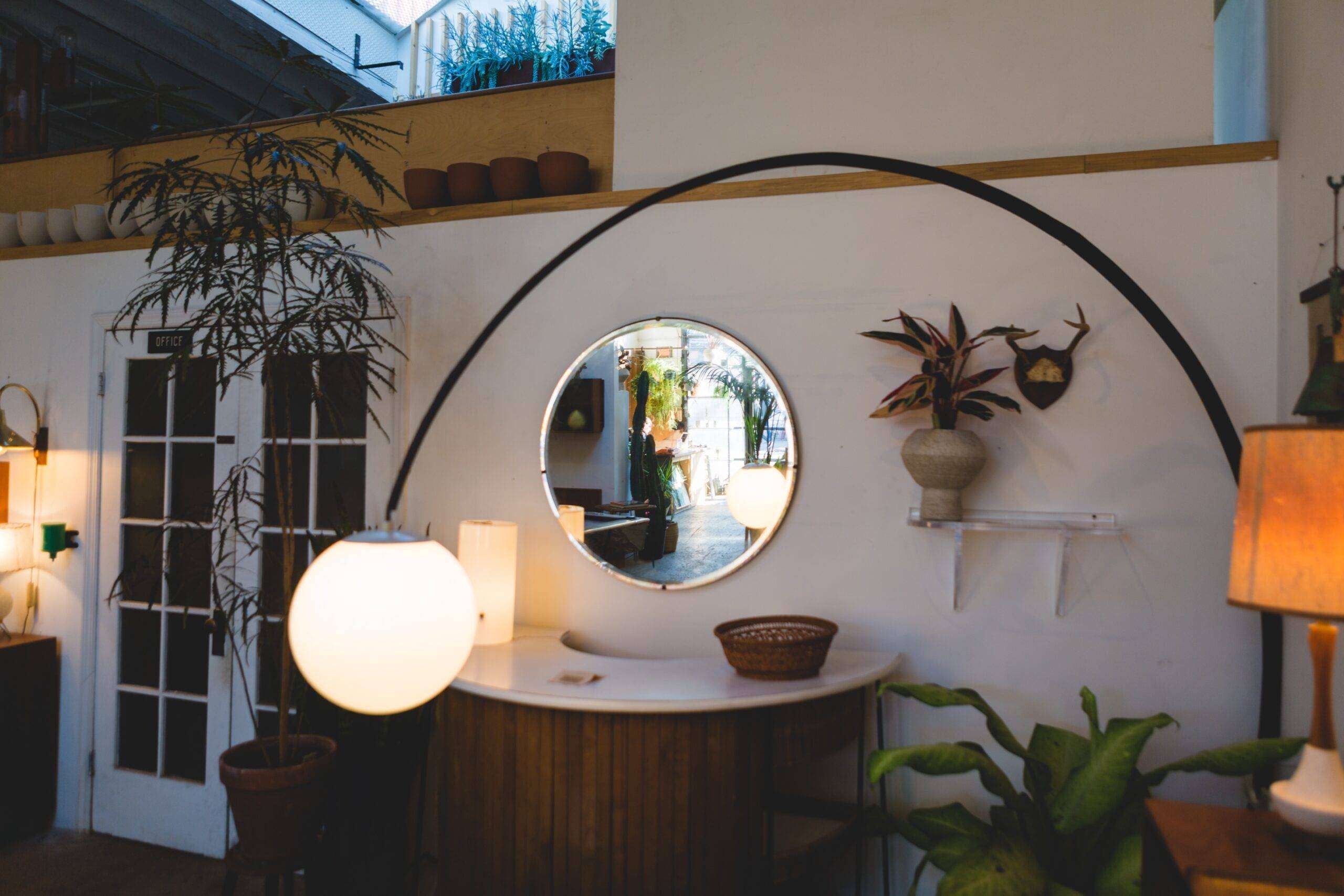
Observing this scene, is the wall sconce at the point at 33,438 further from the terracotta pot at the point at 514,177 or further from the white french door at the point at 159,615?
the terracotta pot at the point at 514,177

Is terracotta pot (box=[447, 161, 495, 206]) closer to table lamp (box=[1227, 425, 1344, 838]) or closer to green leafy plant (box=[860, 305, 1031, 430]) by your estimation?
green leafy plant (box=[860, 305, 1031, 430])

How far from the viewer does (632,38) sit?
10.3 feet

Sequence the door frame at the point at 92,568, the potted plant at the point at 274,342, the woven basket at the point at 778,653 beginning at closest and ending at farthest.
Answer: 1. the woven basket at the point at 778,653
2. the potted plant at the point at 274,342
3. the door frame at the point at 92,568

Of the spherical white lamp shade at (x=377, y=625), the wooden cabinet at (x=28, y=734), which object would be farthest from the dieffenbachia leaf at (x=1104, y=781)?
the wooden cabinet at (x=28, y=734)

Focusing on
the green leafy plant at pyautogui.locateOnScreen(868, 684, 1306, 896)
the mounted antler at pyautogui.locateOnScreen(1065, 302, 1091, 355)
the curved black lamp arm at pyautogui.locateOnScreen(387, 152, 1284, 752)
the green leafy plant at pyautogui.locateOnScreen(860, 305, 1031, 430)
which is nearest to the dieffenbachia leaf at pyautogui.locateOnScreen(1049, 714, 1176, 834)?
the green leafy plant at pyautogui.locateOnScreen(868, 684, 1306, 896)

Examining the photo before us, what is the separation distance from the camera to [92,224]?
3967mm

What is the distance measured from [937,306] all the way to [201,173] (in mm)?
2479

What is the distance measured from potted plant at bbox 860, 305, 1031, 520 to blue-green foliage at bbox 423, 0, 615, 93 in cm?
191

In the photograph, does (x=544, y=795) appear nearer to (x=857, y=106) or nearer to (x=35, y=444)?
(x=857, y=106)

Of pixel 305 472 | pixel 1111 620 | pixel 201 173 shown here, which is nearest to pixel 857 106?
pixel 1111 620

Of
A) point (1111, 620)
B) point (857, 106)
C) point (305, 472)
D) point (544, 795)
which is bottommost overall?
point (544, 795)

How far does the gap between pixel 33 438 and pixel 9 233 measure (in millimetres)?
1142

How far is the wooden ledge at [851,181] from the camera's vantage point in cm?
250

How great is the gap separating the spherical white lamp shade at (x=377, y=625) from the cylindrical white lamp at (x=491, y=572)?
75 cm
